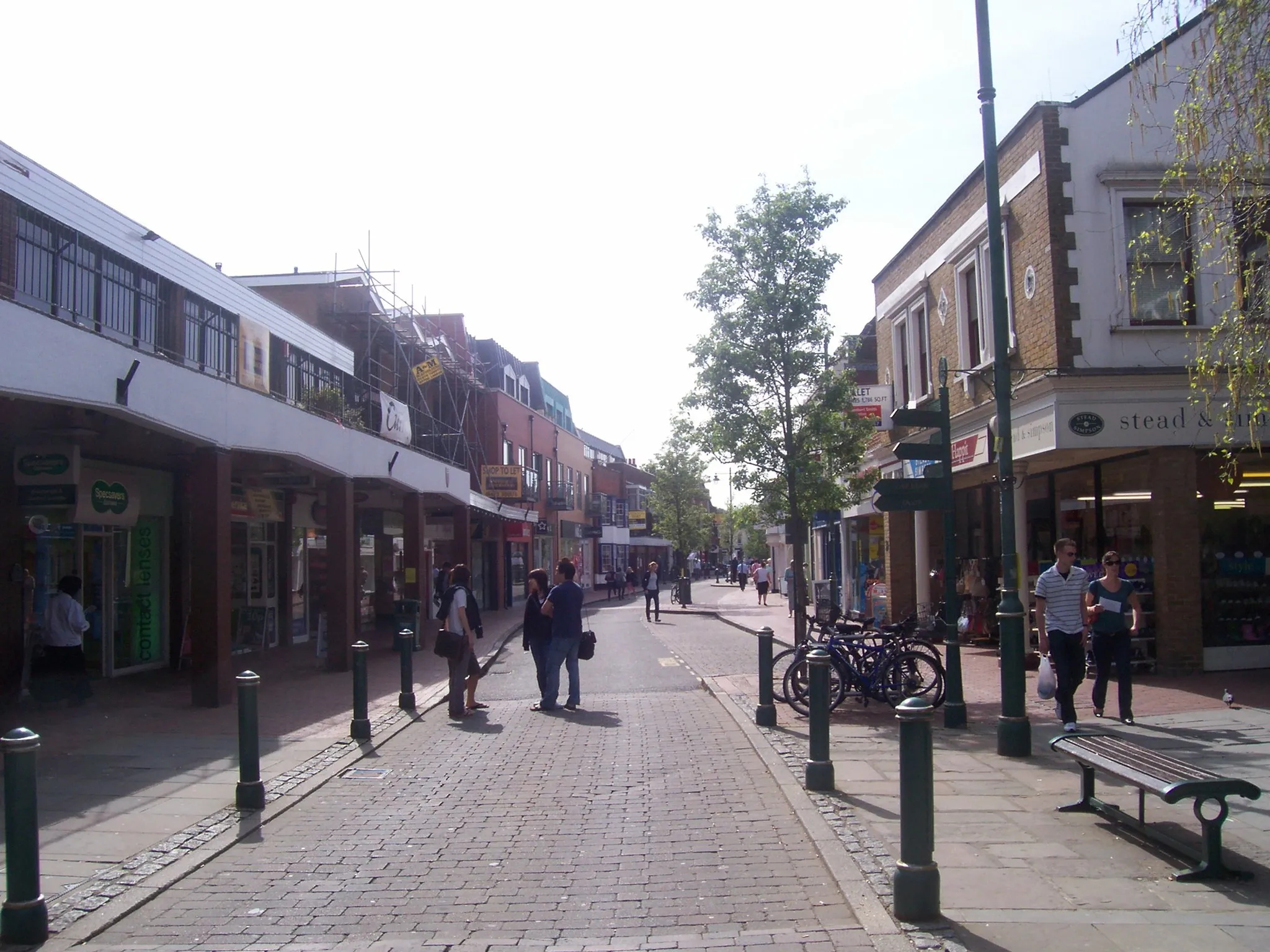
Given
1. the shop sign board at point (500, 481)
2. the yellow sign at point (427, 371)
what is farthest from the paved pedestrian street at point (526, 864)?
the shop sign board at point (500, 481)

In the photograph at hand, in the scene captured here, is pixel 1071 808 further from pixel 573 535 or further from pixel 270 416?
pixel 573 535

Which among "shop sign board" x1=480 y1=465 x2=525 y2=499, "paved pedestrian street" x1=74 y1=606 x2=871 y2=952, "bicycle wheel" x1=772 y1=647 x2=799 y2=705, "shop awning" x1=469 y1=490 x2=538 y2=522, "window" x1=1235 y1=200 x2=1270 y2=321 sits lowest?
"paved pedestrian street" x1=74 y1=606 x2=871 y2=952

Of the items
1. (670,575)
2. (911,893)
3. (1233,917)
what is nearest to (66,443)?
(911,893)

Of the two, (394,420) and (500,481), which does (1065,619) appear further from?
(500,481)

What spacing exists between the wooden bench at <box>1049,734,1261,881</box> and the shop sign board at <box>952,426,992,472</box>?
1032 cm

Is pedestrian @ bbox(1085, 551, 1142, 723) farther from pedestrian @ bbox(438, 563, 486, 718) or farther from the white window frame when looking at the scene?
the white window frame

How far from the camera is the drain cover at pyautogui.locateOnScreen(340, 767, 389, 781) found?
8984mm

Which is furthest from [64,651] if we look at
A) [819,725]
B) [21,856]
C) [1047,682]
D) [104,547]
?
[1047,682]

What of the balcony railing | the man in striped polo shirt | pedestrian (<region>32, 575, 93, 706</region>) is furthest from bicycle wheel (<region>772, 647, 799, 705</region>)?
the balcony railing

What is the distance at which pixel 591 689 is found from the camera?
1509cm

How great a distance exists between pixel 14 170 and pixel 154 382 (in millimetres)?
3633

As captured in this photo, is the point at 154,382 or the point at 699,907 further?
the point at 154,382

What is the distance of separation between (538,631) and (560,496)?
36814 millimetres

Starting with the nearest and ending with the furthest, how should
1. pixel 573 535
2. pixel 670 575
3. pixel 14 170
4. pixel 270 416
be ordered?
1. pixel 14 170
2. pixel 270 416
3. pixel 573 535
4. pixel 670 575
